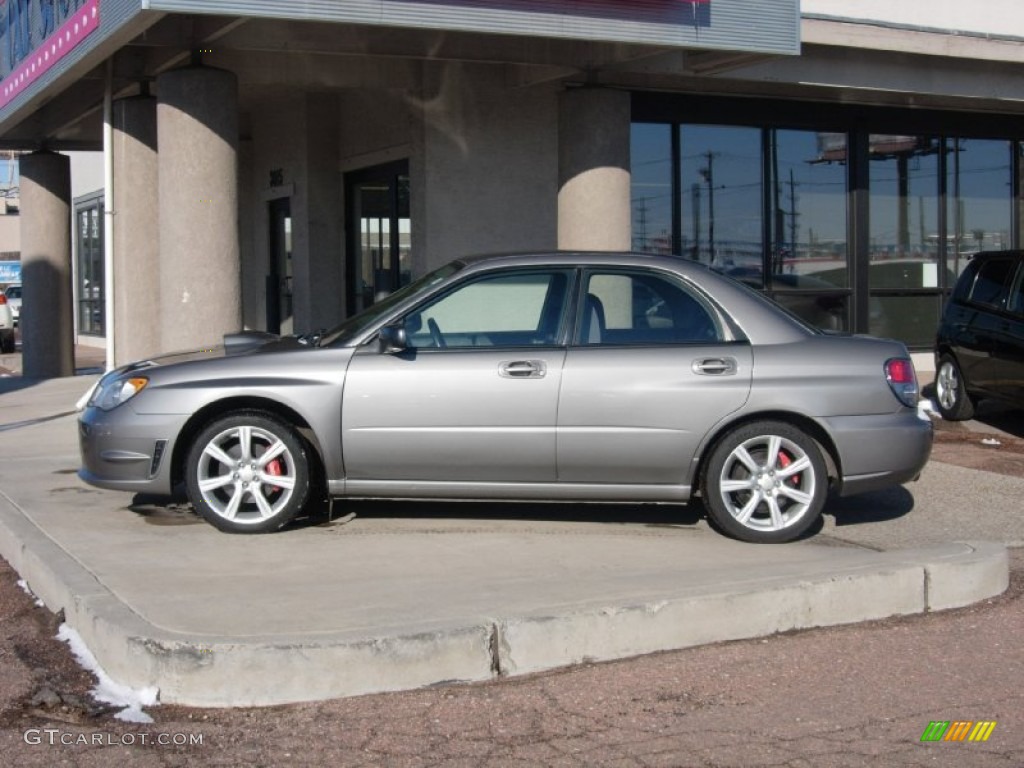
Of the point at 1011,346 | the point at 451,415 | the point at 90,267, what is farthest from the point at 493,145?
the point at 90,267

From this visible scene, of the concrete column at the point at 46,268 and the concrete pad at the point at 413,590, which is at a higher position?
the concrete column at the point at 46,268

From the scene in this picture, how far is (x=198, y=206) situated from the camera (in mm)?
11320

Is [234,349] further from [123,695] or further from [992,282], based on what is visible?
[992,282]

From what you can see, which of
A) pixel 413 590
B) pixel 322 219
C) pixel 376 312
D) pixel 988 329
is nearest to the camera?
pixel 413 590

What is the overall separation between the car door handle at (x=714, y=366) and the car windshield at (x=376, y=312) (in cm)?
147

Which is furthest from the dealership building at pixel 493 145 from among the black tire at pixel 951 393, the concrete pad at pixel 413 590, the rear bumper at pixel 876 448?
the rear bumper at pixel 876 448

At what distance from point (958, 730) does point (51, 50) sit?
10.9 meters

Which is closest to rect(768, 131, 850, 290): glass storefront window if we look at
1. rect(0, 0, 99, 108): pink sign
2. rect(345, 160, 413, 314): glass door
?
rect(345, 160, 413, 314): glass door

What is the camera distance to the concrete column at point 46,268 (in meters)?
17.8

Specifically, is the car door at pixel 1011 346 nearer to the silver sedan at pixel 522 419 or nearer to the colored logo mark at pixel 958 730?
the silver sedan at pixel 522 419

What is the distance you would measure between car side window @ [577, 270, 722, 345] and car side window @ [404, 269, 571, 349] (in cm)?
18

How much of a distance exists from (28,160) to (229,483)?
42.0ft

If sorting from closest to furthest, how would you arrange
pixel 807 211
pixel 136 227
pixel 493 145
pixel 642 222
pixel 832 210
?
pixel 136 227 < pixel 493 145 < pixel 642 222 < pixel 807 211 < pixel 832 210

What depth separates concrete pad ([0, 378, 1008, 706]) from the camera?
4.85m
